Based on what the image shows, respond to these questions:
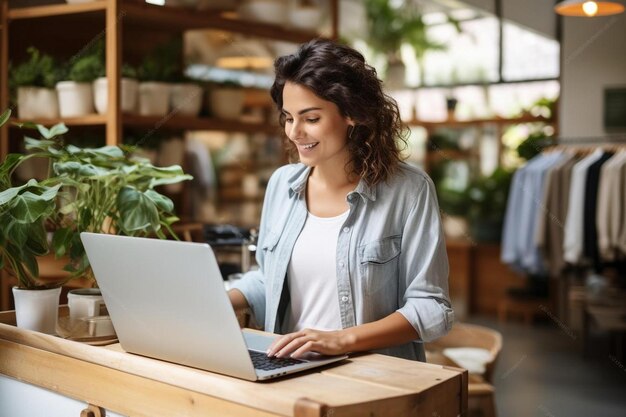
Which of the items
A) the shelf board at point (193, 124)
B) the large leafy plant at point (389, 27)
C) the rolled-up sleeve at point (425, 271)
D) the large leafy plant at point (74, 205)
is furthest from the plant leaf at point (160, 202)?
the large leafy plant at point (389, 27)

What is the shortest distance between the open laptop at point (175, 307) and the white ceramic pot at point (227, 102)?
2345 mm

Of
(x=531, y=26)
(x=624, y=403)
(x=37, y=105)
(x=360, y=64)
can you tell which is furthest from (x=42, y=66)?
(x=531, y=26)

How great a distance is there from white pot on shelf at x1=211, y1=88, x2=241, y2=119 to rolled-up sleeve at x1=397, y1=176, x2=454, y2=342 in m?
2.15

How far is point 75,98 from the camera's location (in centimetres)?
318

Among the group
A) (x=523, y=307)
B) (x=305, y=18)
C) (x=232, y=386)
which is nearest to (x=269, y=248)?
(x=232, y=386)

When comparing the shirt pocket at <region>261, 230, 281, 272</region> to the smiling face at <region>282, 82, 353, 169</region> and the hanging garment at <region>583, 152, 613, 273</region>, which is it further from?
the hanging garment at <region>583, 152, 613, 273</region>

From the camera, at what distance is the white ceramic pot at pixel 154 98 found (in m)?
3.34

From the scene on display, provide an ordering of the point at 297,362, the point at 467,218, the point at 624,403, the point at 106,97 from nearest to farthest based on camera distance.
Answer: the point at 297,362, the point at 106,97, the point at 624,403, the point at 467,218

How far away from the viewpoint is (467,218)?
7.65 metres

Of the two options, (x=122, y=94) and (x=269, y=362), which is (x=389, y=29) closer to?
(x=122, y=94)

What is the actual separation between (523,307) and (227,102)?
422cm

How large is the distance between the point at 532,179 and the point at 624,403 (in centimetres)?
191

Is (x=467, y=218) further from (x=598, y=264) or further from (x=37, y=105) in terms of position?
(x=37, y=105)

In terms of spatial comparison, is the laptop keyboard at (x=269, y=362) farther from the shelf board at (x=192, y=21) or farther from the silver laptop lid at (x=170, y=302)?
the shelf board at (x=192, y=21)
